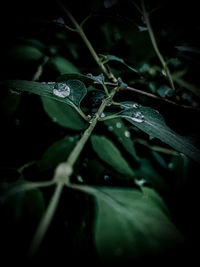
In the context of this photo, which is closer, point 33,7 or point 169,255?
point 169,255

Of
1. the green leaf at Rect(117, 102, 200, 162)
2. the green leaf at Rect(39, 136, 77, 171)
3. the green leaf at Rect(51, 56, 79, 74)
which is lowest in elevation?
the green leaf at Rect(39, 136, 77, 171)

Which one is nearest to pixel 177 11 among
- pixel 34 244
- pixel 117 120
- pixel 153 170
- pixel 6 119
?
pixel 117 120

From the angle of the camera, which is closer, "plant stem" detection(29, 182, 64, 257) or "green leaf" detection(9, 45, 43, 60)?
"plant stem" detection(29, 182, 64, 257)

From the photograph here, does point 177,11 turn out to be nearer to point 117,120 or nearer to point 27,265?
point 117,120

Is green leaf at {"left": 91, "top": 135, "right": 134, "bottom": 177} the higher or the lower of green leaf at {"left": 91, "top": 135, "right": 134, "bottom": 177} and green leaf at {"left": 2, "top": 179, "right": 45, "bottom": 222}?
the lower

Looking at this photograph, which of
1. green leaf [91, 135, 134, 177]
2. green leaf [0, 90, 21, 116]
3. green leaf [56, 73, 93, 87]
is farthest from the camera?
green leaf [0, 90, 21, 116]

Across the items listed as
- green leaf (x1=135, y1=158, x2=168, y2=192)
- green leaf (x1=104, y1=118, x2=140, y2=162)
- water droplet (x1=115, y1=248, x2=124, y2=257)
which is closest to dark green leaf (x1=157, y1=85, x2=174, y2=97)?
green leaf (x1=104, y1=118, x2=140, y2=162)

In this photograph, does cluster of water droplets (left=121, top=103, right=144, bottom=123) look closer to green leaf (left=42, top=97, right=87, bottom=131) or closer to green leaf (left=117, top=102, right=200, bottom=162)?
green leaf (left=117, top=102, right=200, bottom=162)
